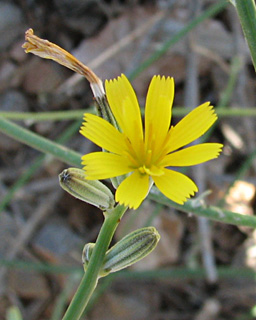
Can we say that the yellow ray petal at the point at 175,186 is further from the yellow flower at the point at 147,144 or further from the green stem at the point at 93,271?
the green stem at the point at 93,271

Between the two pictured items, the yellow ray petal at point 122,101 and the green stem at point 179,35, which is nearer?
the yellow ray petal at point 122,101

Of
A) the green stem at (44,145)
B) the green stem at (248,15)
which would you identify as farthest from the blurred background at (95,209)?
the green stem at (248,15)

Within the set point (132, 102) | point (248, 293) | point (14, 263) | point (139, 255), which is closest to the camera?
point (139, 255)

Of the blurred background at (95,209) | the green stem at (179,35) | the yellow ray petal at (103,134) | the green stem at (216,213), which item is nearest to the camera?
the yellow ray petal at (103,134)

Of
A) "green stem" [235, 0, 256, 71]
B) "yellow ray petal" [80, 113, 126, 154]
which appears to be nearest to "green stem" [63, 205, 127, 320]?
"yellow ray petal" [80, 113, 126, 154]

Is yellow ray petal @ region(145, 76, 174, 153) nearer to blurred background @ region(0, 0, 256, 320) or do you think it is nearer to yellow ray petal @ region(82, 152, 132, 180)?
yellow ray petal @ region(82, 152, 132, 180)

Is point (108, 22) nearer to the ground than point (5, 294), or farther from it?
farther from it

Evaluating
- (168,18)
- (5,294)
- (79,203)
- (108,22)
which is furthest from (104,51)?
(5,294)

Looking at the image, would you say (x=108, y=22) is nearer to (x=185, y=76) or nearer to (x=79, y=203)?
(x=185, y=76)
